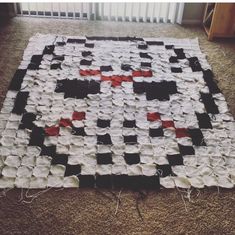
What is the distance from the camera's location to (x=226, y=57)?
7.93ft

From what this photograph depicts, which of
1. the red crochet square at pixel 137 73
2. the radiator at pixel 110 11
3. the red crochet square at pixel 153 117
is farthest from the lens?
the radiator at pixel 110 11

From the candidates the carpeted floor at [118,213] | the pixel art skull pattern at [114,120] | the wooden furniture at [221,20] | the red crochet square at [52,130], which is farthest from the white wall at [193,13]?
the carpeted floor at [118,213]

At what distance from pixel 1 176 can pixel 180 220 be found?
779mm

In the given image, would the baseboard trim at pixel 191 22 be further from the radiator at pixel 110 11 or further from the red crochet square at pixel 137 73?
the red crochet square at pixel 137 73

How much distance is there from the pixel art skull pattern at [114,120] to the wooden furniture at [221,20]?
1.00 feet

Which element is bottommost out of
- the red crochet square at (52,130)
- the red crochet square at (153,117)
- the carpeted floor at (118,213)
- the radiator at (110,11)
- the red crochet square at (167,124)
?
the carpeted floor at (118,213)

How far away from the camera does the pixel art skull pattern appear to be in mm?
1547

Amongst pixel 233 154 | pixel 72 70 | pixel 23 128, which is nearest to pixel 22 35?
pixel 72 70

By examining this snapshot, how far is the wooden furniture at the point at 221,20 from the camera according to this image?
97.5 inches

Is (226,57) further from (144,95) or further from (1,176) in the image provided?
(1,176)

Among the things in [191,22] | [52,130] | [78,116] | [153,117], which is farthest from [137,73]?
[191,22]

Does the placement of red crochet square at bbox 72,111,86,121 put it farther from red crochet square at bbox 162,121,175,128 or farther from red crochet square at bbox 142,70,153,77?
red crochet square at bbox 142,70,153,77

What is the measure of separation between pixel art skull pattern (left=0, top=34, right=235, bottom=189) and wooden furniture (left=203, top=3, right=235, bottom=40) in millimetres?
306

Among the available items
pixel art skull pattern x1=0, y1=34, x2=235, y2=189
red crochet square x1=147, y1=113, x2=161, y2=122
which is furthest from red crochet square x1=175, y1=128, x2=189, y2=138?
red crochet square x1=147, y1=113, x2=161, y2=122
